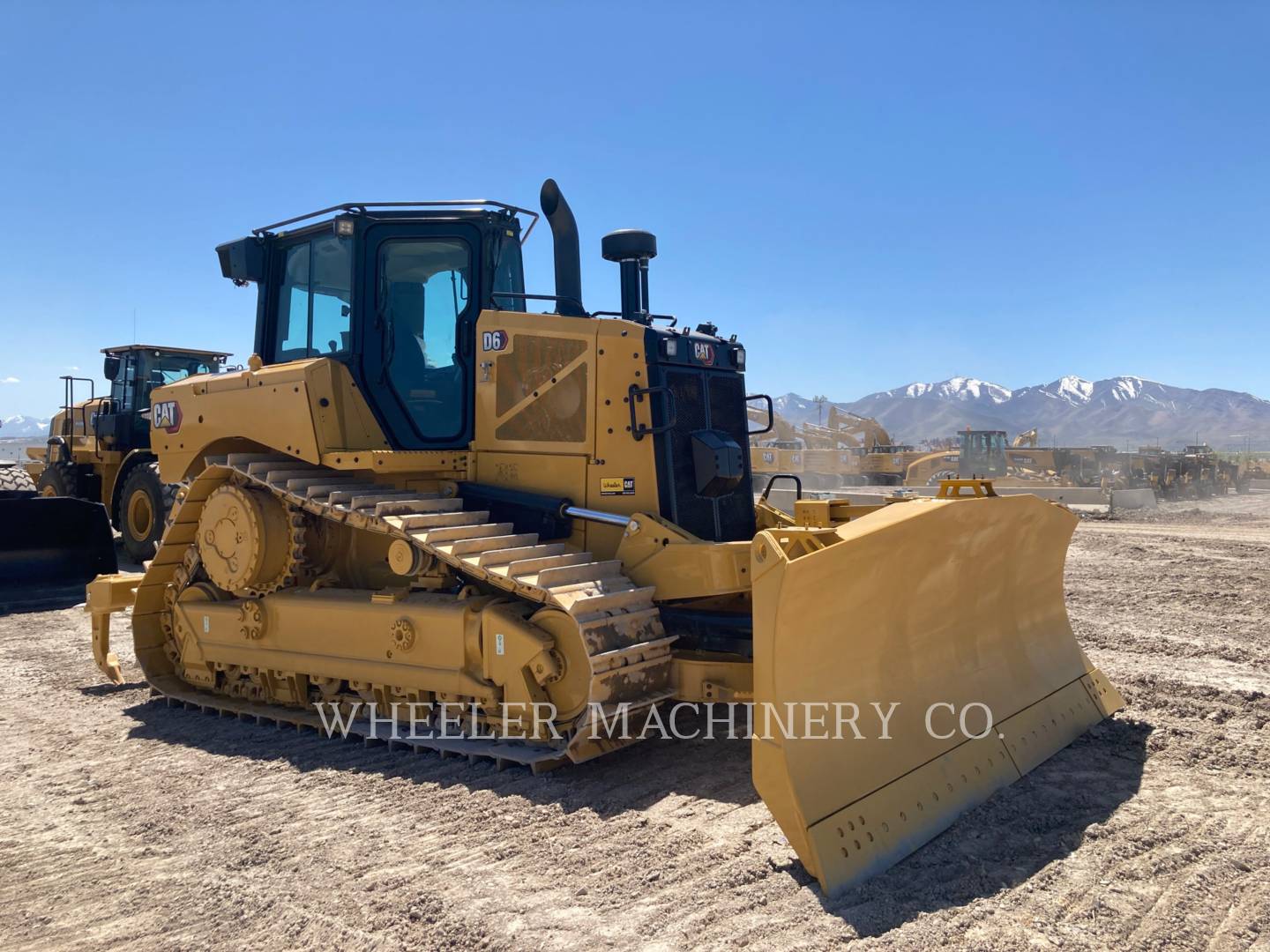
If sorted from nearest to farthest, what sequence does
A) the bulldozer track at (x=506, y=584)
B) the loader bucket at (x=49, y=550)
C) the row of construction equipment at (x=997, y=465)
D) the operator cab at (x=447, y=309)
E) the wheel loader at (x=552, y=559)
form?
the wheel loader at (x=552, y=559) → the bulldozer track at (x=506, y=584) → the operator cab at (x=447, y=309) → the loader bucket at (x=49, y=550) → the row of construction equipment at (x=997, y=465)

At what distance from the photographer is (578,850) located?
13.3 ft

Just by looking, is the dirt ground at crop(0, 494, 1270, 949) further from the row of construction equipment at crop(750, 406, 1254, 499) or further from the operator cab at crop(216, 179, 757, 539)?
the row of construction equipment at crop(750, 406, 1254, 499)

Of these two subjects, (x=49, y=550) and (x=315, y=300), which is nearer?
(x=315, y=300)

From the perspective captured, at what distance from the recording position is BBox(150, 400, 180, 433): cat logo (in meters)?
7.35

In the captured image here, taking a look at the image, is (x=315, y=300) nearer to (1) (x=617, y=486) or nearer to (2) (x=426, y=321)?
(2) (x=426, y=321)

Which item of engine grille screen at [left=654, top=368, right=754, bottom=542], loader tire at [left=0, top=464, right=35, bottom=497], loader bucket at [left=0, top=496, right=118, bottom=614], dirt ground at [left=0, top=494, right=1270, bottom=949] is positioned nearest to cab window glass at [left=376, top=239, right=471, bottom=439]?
engine grille screen at [left=654, top=368, right=754, bottom=542]

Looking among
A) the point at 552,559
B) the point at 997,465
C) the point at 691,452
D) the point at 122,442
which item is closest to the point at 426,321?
the point at 691,452

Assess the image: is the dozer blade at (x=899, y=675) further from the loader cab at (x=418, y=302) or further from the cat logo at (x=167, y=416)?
the cat logo at (x=167, y=416)

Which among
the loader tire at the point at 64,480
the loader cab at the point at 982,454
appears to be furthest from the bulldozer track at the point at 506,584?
the loader cab at the point at 982,454

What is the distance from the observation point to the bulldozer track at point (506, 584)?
4.85 metres

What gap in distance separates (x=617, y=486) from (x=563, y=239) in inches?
78.2

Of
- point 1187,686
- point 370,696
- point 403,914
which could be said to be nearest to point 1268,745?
point 1187,686

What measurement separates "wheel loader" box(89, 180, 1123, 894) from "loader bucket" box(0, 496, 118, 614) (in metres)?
4.03

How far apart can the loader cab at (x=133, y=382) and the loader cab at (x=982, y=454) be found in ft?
92.7
